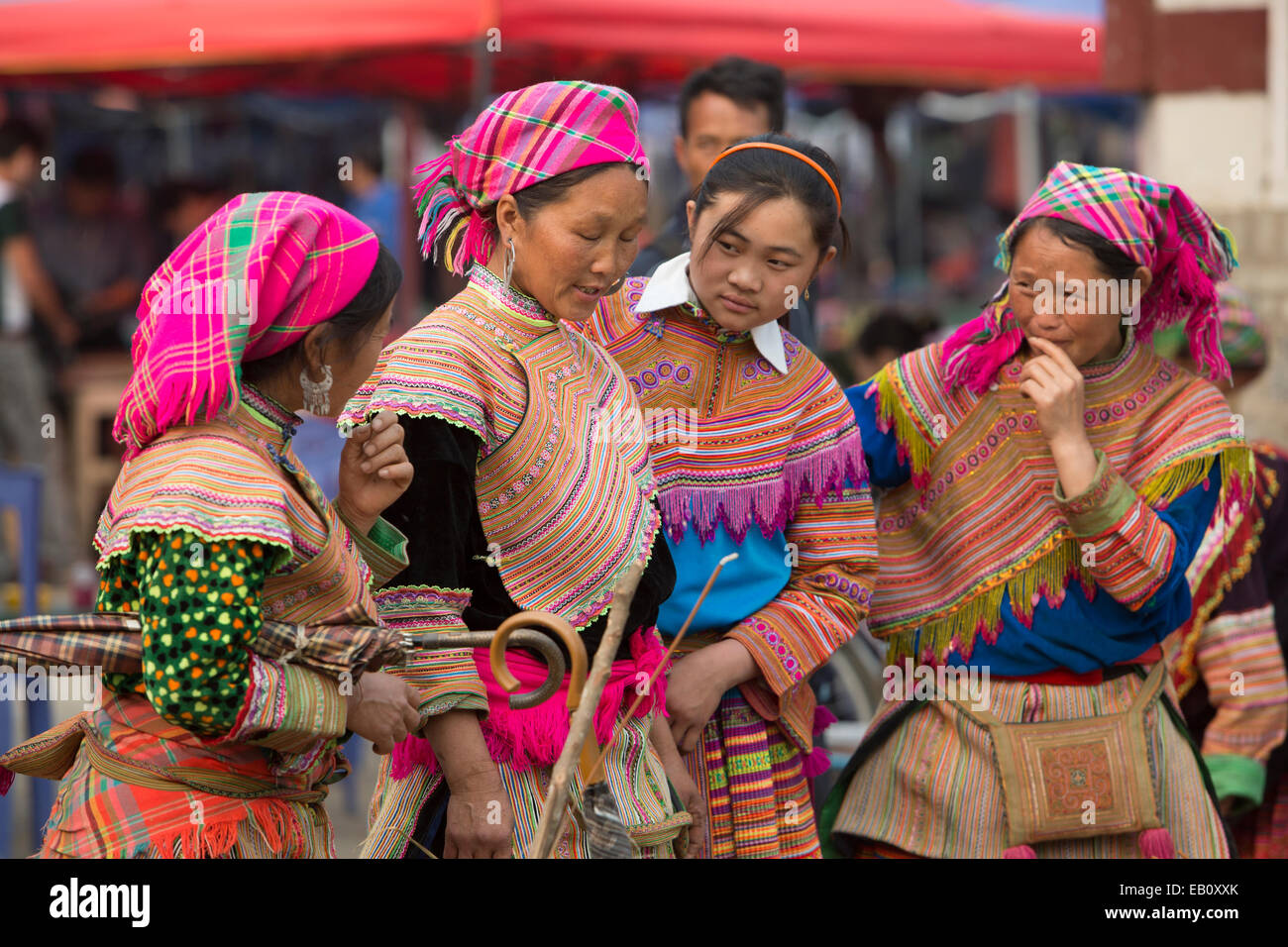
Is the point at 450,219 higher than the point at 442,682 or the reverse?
higher

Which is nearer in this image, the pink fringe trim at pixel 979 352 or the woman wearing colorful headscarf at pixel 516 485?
the woman wearing colorful headscarf at pixel 516 485

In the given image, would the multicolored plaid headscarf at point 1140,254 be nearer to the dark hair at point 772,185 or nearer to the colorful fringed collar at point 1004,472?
the colorful fringed collar at point 1004,472

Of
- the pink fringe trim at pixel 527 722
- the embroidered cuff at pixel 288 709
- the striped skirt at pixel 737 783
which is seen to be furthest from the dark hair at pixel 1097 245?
the embroidered cuff at pixel 288 709

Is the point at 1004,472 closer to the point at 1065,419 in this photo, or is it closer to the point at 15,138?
the point at 1065,419

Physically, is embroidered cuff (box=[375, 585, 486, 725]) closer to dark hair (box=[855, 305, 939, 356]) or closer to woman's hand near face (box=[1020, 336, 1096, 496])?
woman's hand near face (box=[1020, 336, 1096, 496])

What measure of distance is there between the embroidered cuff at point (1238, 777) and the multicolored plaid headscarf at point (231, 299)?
2692 millimetres

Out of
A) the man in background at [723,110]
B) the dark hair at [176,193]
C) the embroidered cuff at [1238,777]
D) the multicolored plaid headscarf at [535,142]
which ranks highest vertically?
the dark hair at [176,193]

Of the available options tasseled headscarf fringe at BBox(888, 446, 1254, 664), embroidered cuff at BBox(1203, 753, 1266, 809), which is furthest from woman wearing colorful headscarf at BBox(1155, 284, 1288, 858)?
tasseled headscarf fringe at BBox(888, 446, 1254, 664)

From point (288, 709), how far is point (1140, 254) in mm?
1844

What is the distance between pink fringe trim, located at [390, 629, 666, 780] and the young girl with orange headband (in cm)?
25

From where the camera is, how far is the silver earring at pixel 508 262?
8.30ft

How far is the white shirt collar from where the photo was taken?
9.42ft

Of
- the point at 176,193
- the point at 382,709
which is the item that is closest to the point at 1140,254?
the point at 382,709

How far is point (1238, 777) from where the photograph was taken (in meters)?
3.86
